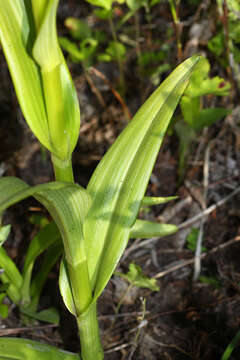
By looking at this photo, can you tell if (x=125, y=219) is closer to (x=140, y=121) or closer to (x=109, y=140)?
(x=140, y=121)

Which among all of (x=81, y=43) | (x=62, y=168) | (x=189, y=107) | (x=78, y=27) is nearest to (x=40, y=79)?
(x=62, y=168)

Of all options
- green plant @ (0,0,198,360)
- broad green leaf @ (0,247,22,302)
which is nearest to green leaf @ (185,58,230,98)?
green plant @ (0,0,198,360)

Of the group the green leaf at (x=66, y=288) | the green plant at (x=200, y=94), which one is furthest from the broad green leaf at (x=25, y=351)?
the green plant at (x=200, y=94)

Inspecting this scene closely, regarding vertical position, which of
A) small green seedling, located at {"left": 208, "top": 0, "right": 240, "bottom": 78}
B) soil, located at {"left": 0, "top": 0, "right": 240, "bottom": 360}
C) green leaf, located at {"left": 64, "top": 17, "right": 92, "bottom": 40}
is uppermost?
green leaf, located at {"left": 64, "top": 17, "right": 92, "bottom": 40}

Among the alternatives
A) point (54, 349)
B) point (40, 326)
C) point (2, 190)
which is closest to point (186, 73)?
point (2, 190)

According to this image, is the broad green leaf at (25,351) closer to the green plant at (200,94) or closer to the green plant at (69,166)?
the green plant at (69,166)

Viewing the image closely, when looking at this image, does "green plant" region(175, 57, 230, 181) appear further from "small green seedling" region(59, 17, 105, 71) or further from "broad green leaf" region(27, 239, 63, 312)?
"broad green leaf" region(27, 239, 63, 312)

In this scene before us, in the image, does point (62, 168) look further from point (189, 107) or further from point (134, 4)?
point (134, 4)
